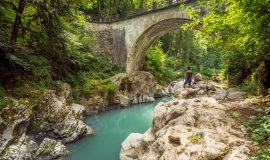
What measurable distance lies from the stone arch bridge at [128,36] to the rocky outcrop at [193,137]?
11.0 metres

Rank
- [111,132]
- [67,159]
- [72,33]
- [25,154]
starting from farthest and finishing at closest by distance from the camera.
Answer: [72,33] → [111,132] → [67,159] → [25,154]

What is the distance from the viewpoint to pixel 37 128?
25.3 ft

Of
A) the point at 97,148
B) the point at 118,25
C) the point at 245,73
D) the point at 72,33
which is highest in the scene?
the point at 118,25

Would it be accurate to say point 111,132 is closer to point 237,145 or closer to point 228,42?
point 228,42

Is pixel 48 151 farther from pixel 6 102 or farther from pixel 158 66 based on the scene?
pixel 158 66

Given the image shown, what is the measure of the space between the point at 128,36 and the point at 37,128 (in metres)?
11.9

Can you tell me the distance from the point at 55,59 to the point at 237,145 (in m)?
9.69

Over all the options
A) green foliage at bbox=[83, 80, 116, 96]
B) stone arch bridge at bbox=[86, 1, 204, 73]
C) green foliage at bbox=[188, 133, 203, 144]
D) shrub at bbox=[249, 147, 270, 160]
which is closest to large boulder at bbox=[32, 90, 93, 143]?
green foliage at bbox=[83, 80, 116, 96]

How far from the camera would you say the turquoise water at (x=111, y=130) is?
7625 millimetres

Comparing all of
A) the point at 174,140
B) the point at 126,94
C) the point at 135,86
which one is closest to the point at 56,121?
the point at 174,140

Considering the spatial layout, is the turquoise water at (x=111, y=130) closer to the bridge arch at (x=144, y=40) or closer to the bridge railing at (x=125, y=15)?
the bridge arch at (x=144, y=40)

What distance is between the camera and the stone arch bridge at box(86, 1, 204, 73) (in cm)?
1703

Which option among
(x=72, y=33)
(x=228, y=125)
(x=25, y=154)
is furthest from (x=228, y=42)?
(x=72, y=33)

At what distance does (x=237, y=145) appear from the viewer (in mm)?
4008
